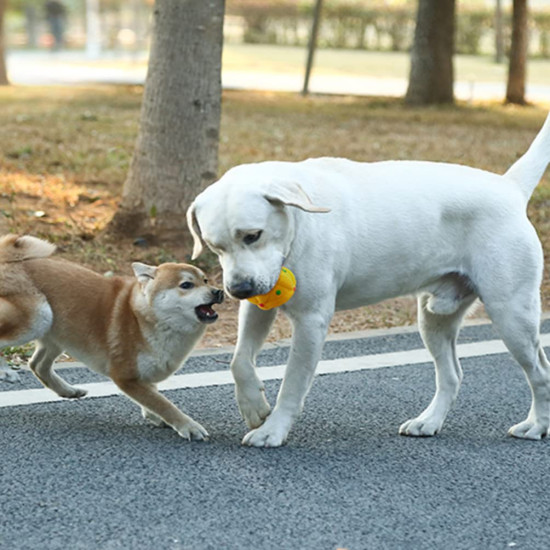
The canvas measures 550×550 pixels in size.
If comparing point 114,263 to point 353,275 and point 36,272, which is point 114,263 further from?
point 353,275

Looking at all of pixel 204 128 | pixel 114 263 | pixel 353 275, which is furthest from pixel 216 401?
pixel 204 128

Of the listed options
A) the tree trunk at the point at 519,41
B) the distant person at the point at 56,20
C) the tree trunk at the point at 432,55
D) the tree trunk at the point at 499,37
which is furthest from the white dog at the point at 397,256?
the distant person at the point at 56,20

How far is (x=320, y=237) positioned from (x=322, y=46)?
43991 mm

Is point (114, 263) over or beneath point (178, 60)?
beneath

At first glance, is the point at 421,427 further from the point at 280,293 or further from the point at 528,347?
the point at 280,293

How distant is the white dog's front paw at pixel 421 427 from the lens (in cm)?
498

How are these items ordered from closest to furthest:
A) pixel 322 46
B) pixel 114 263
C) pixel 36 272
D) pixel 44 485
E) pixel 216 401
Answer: pixel 44 485
pixel 36 272
pixel 216 401
pixel 114 263
pixel 322 46

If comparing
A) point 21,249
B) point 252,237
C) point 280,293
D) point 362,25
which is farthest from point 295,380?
point 362,25

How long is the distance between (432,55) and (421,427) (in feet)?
51.6

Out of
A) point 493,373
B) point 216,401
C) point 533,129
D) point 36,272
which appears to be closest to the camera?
point 36,272

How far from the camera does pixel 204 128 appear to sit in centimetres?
840

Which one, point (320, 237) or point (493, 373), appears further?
point (493, 373)

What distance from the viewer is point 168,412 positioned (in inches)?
185

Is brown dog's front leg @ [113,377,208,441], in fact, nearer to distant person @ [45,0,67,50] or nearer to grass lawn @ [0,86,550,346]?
grass lawn @ [0,86,550,346]
